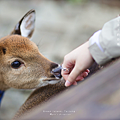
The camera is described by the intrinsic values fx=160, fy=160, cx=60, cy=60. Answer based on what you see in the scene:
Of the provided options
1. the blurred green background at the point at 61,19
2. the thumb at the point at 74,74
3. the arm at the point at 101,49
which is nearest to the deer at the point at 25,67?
the thumb at the point at 74,74

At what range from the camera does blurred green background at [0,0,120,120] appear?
566 centimetres

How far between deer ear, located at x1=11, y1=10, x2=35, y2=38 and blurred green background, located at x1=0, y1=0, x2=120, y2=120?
2333 millimetres

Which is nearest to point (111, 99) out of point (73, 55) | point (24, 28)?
point (73, 55)

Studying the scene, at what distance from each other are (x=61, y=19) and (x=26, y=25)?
4.29 metres

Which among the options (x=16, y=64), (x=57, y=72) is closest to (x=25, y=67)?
(x=16, y=64)

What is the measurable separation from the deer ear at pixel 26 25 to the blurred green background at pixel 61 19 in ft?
7.65

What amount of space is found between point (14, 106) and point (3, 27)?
11.4 ft

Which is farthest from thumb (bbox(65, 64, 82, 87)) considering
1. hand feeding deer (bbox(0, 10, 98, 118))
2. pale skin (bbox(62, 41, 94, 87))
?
hand feeding deer (bbox(0, 10, 98, 118))

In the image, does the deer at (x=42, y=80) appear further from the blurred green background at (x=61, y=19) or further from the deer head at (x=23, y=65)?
the blurred green background at (x=61, y=19)

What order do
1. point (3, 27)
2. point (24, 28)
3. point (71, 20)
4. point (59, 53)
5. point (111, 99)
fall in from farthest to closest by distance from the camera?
point (71, 20), point (3, 27), point (59, 53), point (24, 28), point (111, 99)

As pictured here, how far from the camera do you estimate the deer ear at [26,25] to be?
97.5 inches

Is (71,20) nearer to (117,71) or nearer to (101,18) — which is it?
(101,18)

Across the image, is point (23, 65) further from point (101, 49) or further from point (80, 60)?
point (101, 49)

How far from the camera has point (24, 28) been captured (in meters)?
2.57
